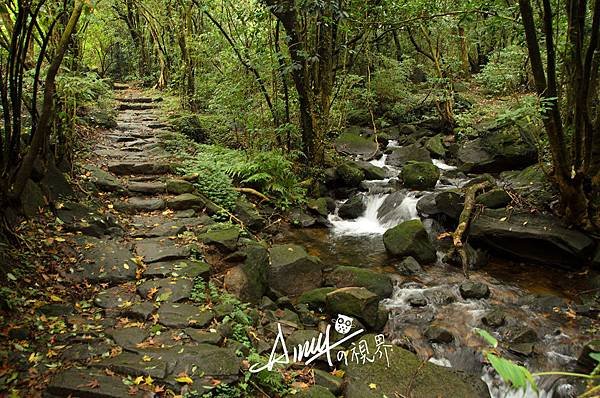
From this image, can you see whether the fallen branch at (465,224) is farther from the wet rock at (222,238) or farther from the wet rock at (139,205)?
the wet rock at (139,205)

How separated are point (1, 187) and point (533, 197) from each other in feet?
28.3

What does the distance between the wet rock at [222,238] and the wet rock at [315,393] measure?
2.52m

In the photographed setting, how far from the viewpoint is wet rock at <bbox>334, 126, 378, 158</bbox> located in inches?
548

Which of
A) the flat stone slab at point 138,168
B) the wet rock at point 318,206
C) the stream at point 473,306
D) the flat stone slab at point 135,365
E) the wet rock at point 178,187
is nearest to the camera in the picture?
the flat stone slab at point 135,365

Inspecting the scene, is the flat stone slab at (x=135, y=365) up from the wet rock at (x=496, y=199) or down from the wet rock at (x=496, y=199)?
up

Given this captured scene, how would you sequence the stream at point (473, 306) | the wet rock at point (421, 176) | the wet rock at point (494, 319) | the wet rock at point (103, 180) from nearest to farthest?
the stream at point (473, 306), the wet rock at point (494, 319), the wet rock at point (103, 180), the wet rock at point (421, 176)

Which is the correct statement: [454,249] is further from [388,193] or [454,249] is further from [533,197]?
[388,193]

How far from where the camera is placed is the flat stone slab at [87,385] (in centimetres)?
315

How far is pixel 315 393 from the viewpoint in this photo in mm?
3959

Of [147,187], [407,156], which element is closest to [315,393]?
[147,187]

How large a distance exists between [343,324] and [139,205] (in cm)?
382

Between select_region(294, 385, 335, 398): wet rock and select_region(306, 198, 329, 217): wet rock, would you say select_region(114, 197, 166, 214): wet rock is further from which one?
select_region(294, 385, 335, 398): wet rock

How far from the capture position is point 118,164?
8.29 metres

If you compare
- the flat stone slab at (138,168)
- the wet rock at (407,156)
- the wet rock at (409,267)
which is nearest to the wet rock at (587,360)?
the wet rock at (409,267)
